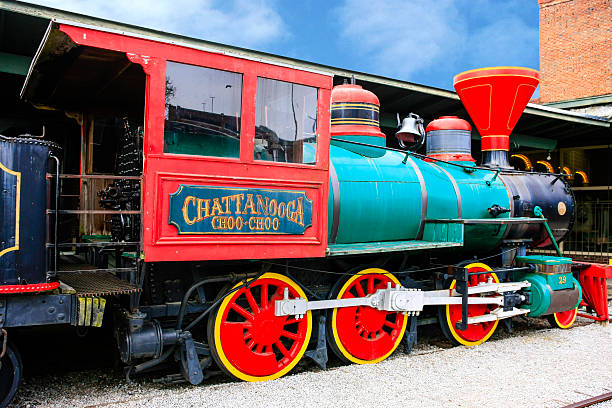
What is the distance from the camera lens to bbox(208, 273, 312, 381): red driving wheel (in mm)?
4484

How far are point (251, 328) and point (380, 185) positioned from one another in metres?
2.01

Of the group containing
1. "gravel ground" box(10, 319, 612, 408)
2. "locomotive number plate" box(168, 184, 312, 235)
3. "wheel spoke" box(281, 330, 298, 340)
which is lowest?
"gravel ground" box(10, 319, 612, 408)

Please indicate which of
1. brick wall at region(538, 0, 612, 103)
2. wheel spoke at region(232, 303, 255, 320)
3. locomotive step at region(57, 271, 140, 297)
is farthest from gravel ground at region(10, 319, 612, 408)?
brick wall at region(538, 0, 612, 103)

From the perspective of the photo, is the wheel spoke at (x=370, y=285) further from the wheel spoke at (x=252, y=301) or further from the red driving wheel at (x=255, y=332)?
the wheel spoke at (x=252, y=301)

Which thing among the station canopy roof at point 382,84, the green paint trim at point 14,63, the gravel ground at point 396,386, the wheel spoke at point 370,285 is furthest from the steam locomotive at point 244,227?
the green paint trim at point 14,63

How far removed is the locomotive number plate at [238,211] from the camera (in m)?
3.94

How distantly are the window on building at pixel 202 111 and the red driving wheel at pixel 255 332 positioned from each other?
4.28ft

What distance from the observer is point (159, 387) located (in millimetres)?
4500

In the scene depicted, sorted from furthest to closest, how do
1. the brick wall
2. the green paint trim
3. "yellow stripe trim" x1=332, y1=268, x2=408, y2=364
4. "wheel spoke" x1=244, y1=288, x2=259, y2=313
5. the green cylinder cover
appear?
the brick wall
the green cylinder cover
the green paint trim
"yellow stripe trim" x1=332, y1=268, x2=408, y2=364
"wheel spoke" x1=244, y1=288, x2=259, y2=313

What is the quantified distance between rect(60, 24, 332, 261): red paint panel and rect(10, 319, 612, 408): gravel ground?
1122mm

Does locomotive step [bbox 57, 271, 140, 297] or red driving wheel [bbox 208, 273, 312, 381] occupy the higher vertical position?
locomotive step [bbox 57, 271, 140, 297]

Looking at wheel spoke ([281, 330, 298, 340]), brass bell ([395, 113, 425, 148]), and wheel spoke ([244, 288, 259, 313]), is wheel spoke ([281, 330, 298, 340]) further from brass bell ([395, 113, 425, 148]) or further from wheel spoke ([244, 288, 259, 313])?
brass bell ([395, 113, 425, 148])

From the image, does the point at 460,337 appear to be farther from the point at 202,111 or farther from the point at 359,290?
the point at 202,111

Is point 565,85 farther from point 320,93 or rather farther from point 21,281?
point 21,281
